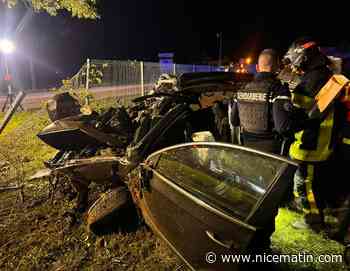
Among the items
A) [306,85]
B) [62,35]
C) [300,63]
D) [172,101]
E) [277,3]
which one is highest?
[277,3]

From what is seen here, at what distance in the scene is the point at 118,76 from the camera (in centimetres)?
993

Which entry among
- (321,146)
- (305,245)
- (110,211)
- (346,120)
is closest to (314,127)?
(321,146)

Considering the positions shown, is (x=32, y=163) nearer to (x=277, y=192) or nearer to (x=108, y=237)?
(x=108, y=237)

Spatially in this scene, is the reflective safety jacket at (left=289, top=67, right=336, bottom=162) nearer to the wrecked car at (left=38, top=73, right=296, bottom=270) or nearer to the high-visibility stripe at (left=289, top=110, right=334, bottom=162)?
the high-visibility stripe at (left=289, top=110, right=334, bottom=162)

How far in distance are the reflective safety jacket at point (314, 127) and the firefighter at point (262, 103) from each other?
323 millimetres

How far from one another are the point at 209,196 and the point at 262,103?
119 centimetres

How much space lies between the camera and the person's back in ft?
9.37

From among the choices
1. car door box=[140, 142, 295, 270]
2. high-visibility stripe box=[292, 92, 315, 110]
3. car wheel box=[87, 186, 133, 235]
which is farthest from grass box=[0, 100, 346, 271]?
high-visibility stripe box=[292, 92, 315, 110]

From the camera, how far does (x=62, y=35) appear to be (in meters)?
32.4

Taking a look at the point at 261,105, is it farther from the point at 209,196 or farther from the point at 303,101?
the point at 209,196

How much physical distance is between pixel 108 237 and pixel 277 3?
3829 cm

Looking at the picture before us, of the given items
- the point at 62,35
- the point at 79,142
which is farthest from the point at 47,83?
the point at 79,142

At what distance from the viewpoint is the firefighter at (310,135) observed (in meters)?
3.07

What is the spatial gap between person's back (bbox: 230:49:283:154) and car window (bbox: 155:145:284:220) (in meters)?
0.82
